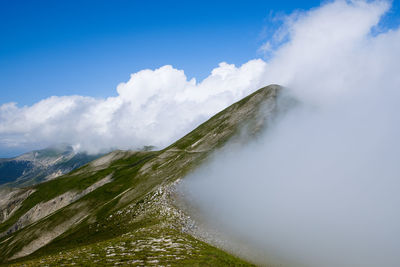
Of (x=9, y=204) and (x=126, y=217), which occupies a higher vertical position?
(x=126, y=217)

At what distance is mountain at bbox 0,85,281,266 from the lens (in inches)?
1264

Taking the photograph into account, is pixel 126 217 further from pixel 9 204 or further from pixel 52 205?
pixel 9 204

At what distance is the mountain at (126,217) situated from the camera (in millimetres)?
32094

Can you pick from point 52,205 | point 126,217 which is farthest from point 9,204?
point 126,217

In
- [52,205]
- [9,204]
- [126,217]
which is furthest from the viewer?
[9,204]


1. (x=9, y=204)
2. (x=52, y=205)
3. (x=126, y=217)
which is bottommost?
(x=9, y=204)

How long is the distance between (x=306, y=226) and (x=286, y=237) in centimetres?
722

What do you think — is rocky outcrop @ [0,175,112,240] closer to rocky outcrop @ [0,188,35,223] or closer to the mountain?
the mountain

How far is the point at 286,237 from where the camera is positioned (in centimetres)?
4603

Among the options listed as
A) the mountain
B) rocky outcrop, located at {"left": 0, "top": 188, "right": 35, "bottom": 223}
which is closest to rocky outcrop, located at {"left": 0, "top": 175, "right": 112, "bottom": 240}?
the mountain

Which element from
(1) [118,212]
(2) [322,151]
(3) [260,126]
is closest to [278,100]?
(3) [260,126]

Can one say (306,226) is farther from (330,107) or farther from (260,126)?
(330,107)

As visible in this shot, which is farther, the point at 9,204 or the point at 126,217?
the point at 9,204

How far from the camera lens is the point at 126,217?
209 feet
